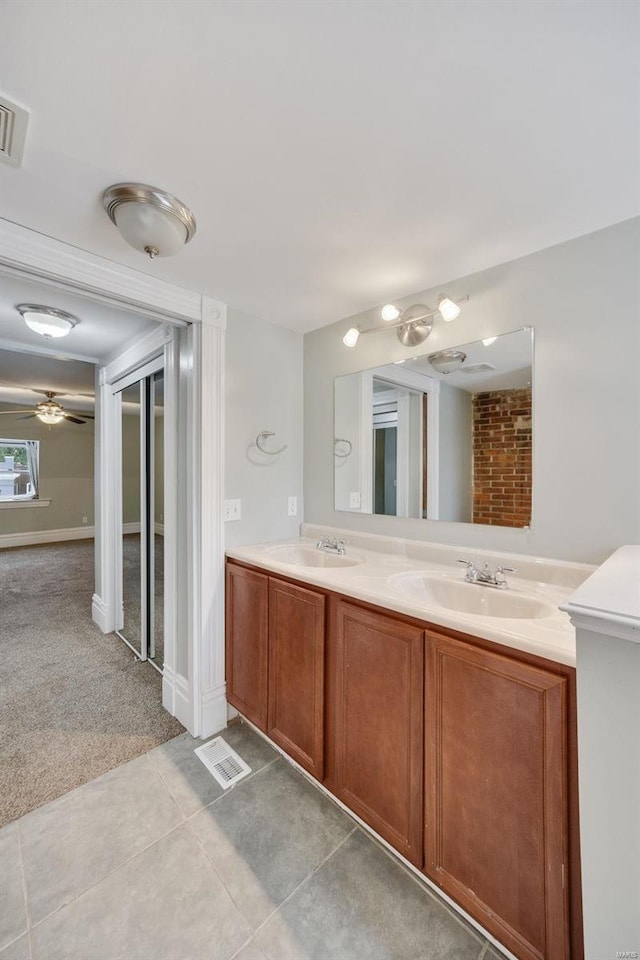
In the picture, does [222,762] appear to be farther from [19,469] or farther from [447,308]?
[19,469]

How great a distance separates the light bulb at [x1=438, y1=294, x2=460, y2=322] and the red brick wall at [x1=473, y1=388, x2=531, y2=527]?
0.37 meters

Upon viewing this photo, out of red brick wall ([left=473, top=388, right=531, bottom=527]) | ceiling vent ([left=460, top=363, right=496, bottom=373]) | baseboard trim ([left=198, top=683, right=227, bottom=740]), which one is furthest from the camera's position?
baseboard trim ([left=198, top=683, right=227, bottom=740])

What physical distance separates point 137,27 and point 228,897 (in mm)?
2337

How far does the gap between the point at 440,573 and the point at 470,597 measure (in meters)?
0.17

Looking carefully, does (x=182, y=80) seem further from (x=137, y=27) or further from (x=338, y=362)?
(x=338, y=362)

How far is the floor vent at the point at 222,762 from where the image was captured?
1.70 m

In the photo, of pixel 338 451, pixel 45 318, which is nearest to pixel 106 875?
pixel 338 451

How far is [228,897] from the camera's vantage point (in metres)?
1.22

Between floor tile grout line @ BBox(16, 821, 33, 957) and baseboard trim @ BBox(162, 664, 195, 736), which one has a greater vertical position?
baseboard trim @ BBox(162, 664, 195, 736)

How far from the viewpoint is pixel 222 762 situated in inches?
70.7

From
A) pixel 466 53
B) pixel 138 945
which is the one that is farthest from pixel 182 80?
pixel 138 945

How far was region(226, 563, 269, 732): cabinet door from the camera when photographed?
181 cm

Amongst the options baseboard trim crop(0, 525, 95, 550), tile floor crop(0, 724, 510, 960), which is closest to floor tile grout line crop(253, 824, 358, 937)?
tile floor crop(0, 724, 510, 960)

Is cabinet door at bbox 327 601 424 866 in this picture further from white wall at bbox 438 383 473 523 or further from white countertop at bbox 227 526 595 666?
white wall at bbox 438 383 473 523
